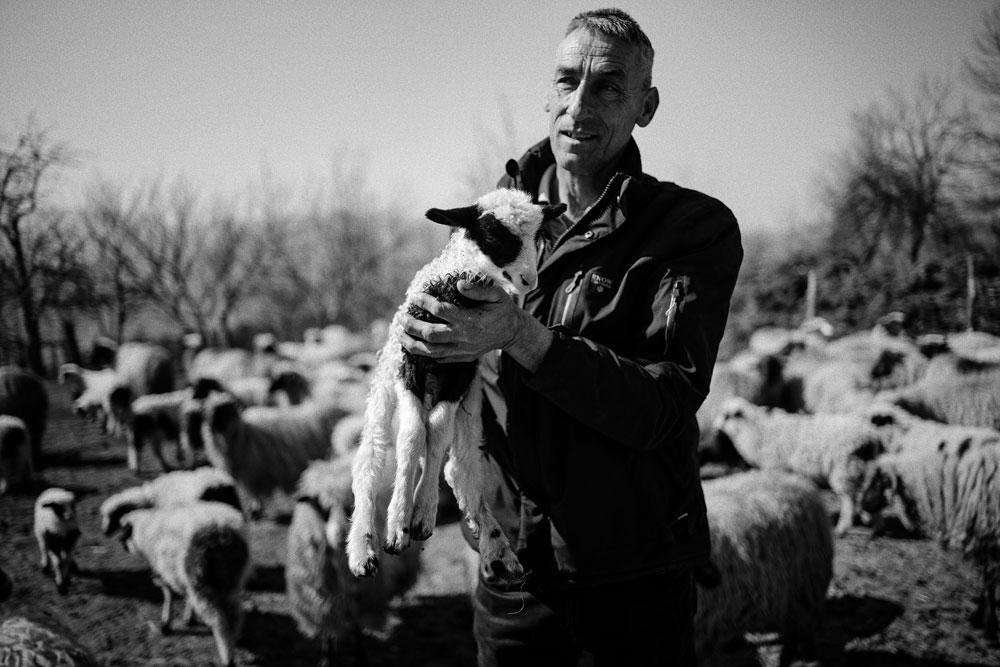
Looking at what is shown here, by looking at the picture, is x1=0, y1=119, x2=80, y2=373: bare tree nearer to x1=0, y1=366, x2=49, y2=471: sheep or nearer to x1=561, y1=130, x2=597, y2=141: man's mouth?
x1=0, y1=366, x2=49, y2=471: sheep

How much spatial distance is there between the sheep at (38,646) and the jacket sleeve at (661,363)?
10.6 feet

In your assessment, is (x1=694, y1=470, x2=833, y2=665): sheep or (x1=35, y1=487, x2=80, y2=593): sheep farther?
(x1=35, y1=487, x2=80, y2=593): sheep

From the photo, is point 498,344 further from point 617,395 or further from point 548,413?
point 548,413

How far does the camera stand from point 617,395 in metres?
1.41

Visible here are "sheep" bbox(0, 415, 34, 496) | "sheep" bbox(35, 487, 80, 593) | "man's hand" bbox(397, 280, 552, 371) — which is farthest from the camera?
"sheep" bbox(0, 415, 34, 496)

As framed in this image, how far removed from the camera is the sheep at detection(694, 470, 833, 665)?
157 inches

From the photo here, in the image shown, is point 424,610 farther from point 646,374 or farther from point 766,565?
point 646,374

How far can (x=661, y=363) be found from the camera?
1522 millimetres

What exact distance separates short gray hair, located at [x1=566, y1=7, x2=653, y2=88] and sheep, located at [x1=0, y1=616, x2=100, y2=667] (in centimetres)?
389

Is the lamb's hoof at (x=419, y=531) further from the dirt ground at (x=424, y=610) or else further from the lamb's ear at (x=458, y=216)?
the dirt ground at (x=424, y=610)

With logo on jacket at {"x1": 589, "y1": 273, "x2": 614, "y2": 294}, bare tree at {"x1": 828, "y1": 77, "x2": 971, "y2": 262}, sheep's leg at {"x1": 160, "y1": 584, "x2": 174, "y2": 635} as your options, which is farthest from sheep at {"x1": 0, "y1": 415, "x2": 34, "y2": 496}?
bare tree at {"x1": 828, "y1": 77, "x2": 971, "y2": 262}

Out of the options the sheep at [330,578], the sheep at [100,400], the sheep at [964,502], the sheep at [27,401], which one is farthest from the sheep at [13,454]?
the sheep at [964,502]

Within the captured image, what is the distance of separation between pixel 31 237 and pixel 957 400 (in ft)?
42.2

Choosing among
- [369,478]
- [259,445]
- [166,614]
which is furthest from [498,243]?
[259,445]
